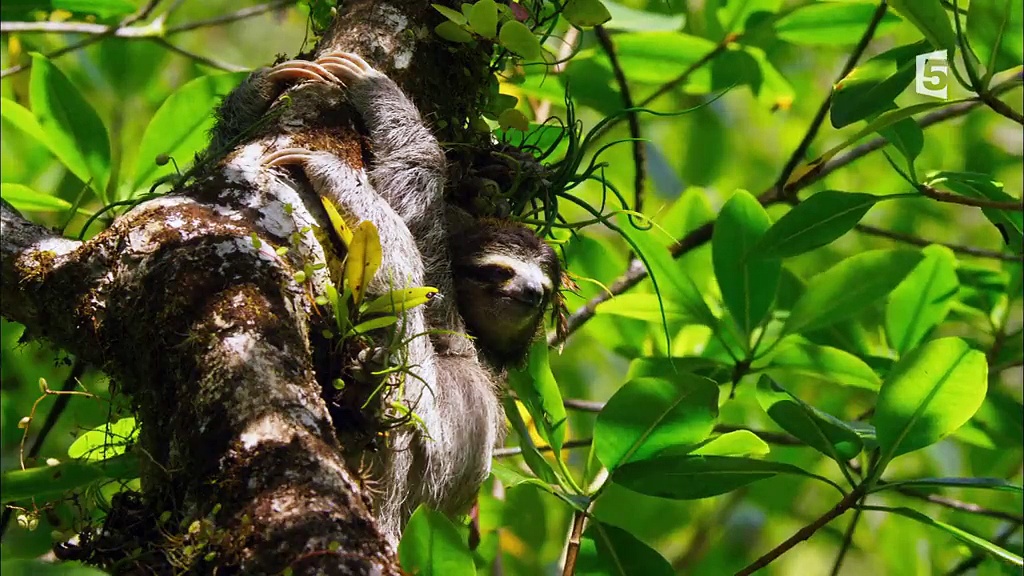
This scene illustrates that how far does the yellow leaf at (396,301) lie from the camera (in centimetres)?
236

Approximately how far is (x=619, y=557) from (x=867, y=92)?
5.29 feet

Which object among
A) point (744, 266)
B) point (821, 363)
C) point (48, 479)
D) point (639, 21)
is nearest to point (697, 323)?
point (744, 266)

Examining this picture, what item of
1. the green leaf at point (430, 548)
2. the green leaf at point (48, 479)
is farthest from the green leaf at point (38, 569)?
the green leaf at point (430, 548)

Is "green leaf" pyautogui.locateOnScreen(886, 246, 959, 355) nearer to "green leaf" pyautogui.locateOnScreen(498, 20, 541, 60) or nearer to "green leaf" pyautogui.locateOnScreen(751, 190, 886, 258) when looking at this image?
"green leaf" pyautogui.locateOnScreen(751, 190, 886, 258)

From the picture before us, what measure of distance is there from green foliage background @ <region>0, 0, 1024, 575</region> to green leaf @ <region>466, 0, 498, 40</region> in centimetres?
69

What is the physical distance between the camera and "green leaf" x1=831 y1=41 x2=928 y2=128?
117 inches

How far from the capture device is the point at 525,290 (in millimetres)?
3311

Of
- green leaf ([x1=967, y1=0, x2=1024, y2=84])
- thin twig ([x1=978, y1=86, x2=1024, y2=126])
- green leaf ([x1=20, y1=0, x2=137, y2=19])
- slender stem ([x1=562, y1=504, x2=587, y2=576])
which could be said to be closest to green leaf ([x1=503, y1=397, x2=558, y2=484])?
slender stem ([x1=562, y1=504, x2=587, y2=576])

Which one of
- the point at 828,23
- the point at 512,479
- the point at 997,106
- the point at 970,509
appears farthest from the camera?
the point at 828,23

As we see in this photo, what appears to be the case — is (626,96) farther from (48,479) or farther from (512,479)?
(48,479)

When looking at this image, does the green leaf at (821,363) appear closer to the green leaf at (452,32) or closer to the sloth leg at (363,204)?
the sloth leg at (363,204)

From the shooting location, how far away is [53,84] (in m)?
3.82

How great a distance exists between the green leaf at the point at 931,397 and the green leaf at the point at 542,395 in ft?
3.33

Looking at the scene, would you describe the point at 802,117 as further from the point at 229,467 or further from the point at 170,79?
the point at 229,467
